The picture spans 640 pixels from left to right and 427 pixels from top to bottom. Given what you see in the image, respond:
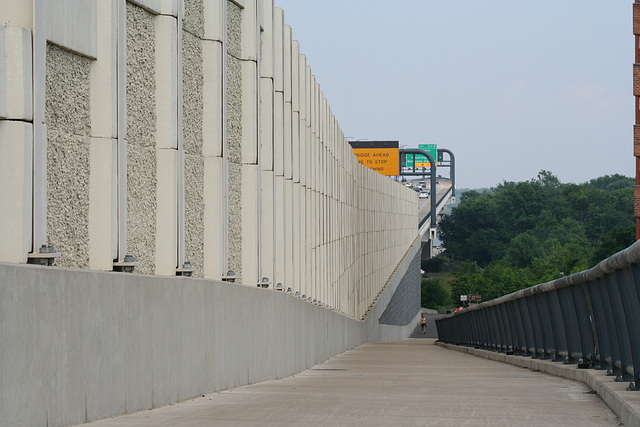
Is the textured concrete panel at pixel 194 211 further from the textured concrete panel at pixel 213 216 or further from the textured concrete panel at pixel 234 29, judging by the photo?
the textured concrete panel at pixel 234 29

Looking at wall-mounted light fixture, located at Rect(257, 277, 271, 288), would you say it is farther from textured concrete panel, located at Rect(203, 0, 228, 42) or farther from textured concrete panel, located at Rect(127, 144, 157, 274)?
textured concrete panel, located at Rect(127, 144, 157, 274)

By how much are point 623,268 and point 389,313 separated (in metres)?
59.0

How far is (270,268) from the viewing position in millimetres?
17312

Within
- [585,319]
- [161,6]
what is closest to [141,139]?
[161,6]

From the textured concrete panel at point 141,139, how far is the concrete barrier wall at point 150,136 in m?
0.02

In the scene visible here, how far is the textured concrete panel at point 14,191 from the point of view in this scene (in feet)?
24.1

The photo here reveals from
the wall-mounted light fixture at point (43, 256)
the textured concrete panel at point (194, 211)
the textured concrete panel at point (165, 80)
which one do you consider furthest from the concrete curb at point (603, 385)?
the textured concrete panel at point (165, 80)

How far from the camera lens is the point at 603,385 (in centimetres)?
941

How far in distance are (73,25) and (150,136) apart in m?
2.36

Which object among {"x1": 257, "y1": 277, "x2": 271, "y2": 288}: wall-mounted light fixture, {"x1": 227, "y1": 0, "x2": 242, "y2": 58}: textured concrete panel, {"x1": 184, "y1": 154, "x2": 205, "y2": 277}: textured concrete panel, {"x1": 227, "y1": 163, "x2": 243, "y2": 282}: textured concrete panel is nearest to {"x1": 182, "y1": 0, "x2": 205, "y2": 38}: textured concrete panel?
{"x1": 184, "y1": 154, "x2": 205, "y2": 277}: textured concrete panel

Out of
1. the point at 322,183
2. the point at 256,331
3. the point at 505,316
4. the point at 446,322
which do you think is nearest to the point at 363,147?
the point at 446,322

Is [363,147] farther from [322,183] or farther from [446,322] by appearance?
[322,183]

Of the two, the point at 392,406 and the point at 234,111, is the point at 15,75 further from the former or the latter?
the point at 234,111

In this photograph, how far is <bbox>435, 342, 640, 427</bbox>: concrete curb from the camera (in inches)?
283
